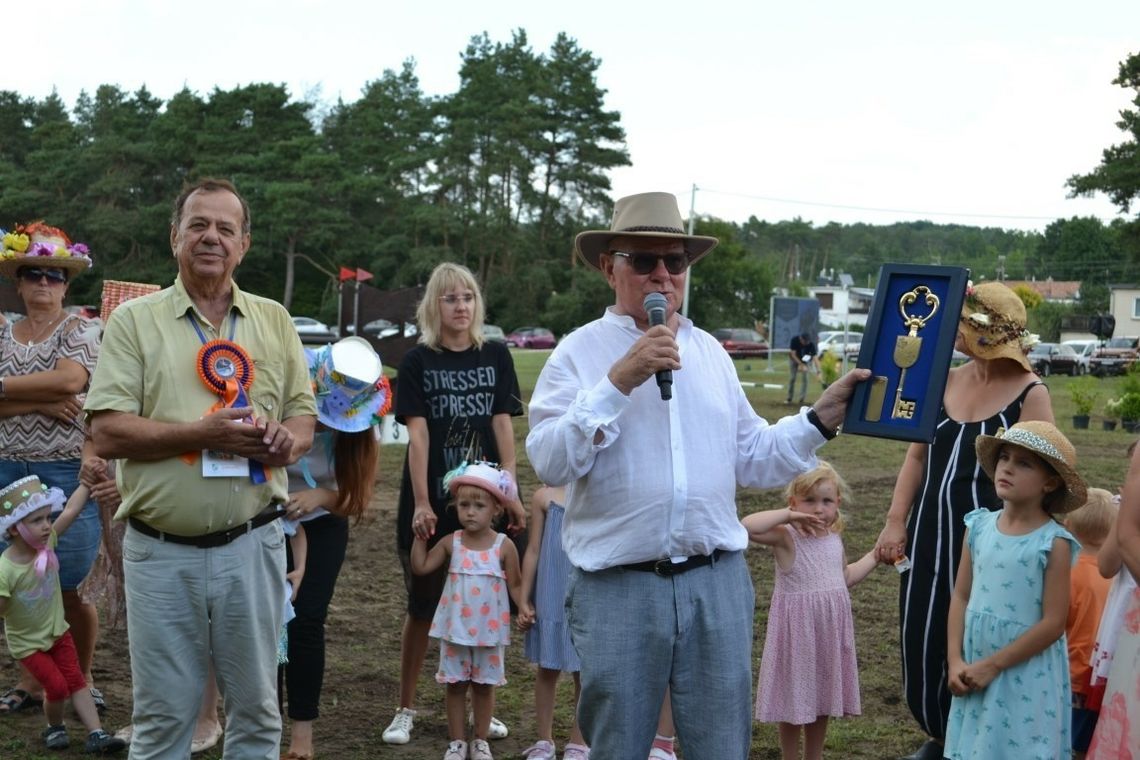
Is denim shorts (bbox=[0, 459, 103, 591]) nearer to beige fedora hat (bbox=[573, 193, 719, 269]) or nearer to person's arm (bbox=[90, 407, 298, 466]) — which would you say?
person's arm (bbox=[90, 407, 298, 466])

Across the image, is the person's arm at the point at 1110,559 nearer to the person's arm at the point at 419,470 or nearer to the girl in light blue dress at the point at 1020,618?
the girl in light blue dress at the point at 1020,618

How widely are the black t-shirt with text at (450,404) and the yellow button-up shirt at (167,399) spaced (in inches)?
61.8

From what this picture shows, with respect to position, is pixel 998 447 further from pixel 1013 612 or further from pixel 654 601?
pixel 654 601

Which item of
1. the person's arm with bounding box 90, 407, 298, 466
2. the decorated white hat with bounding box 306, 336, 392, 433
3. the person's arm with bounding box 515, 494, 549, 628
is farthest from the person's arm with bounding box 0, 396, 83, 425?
the person's arm with bounding box 515, 494, 549, 628

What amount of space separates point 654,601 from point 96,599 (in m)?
4.60

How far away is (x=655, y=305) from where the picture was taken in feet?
10.4

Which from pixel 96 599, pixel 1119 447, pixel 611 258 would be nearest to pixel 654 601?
pixel 611 258

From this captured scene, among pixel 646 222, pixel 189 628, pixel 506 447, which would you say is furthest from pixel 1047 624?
pixel 189 628

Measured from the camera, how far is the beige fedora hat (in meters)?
3.33

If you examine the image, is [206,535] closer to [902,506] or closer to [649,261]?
[649,261]

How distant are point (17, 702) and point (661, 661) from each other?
374cm

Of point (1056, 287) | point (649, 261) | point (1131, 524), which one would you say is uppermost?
point (1056, 287)

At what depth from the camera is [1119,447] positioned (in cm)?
1723

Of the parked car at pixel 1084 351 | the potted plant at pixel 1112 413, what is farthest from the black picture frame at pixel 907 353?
the parked car at pixel 1084 351
